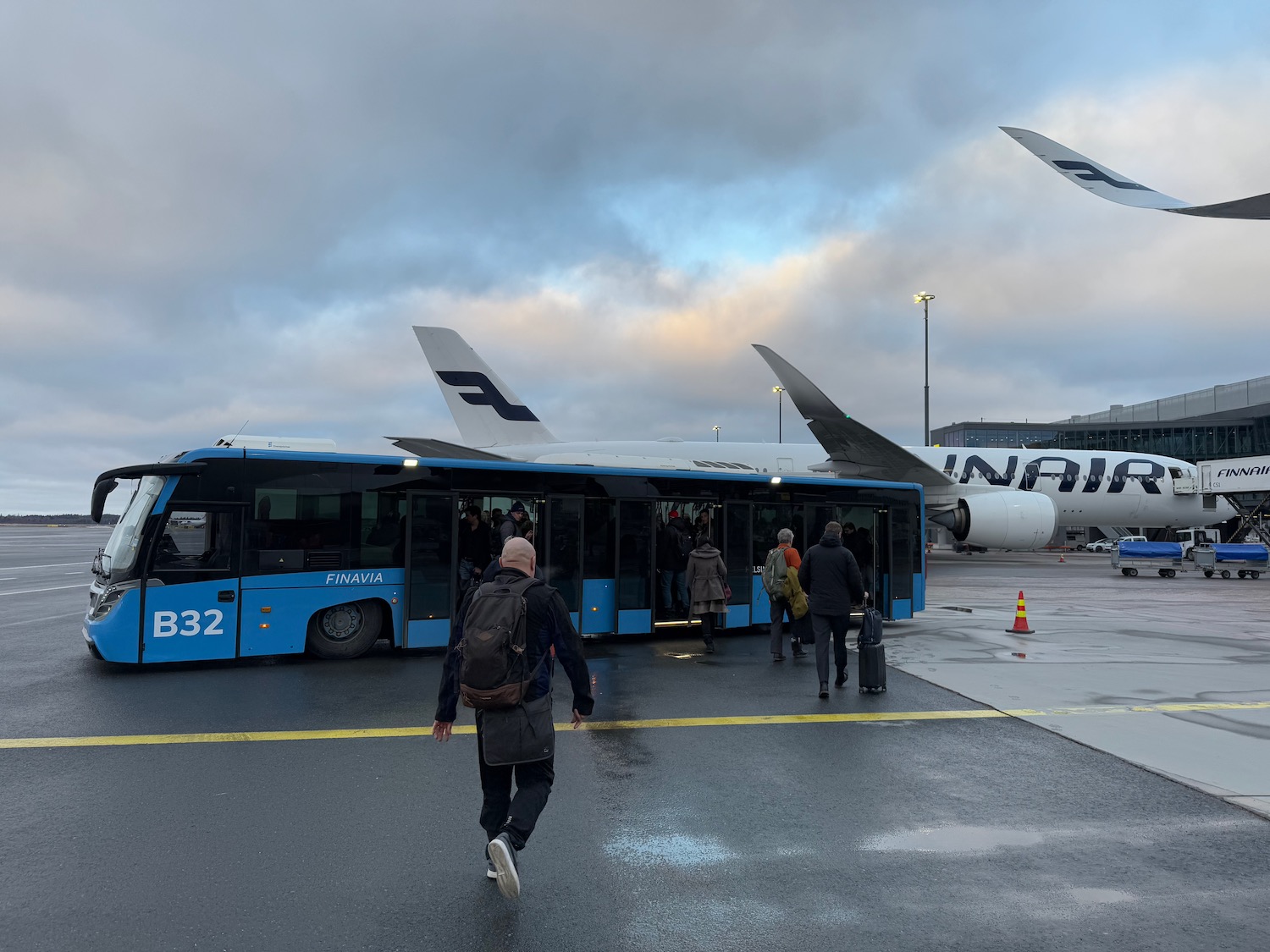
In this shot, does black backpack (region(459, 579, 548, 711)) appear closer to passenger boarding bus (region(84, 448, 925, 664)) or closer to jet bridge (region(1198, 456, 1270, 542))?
passenger boarding bus (region(84, 448, 925, 664))

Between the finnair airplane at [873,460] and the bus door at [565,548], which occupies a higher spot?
the finnair airplane at [873,460]

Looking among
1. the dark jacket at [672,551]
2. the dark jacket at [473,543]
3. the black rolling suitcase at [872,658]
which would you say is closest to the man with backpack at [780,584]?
the black rolling suitcase at [872,658]

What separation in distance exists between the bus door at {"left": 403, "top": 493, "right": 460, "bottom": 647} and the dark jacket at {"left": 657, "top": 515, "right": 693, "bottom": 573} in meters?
3.33

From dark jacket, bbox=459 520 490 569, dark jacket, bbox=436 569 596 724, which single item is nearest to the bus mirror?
dark jacket, bbox=459 520 490 569

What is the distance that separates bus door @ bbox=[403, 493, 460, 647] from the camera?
37.3 ft

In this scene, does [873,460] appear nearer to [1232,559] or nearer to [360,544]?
[1232,559]

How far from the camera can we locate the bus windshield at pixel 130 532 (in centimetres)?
1005

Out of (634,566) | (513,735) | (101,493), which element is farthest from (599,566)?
(513,735)

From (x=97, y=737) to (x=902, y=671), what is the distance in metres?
8.74

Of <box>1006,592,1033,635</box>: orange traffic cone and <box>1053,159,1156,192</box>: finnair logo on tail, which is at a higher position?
<box>1053,159,1156,192</box>: finnair logo on tail

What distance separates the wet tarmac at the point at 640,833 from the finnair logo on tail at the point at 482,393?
22177 mm

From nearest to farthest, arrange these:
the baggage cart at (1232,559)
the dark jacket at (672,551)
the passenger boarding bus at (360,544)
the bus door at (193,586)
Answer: the bus door at (193,586), the passenger boarding bus at (360,544), the dark jacket at (672,551), the baggage cart at (1232,559)

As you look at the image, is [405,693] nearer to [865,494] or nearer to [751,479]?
[751,479]

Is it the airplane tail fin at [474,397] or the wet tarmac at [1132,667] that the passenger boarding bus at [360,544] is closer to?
the wet tarmac at [1132,667]
